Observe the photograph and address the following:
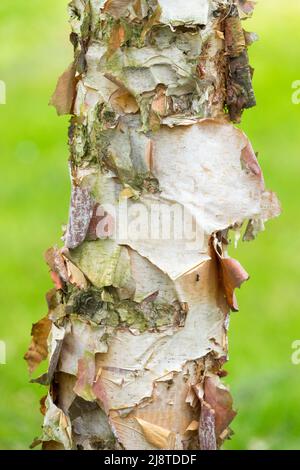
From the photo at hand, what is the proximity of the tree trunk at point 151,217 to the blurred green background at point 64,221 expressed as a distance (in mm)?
995

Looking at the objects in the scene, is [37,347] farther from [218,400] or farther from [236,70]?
[236,70]

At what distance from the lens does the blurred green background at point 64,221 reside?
2.40 metres

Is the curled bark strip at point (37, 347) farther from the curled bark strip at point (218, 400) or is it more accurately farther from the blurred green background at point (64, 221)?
the blurred green background at point (64, 221)

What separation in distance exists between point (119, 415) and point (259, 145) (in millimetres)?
2534

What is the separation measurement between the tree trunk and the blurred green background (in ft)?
3.26

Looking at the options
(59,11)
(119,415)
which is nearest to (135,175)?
(119,415)

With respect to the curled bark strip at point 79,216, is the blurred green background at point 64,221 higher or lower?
higher

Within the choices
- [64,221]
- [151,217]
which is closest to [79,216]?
[151,217]

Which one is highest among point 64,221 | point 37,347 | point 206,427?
point 64,221

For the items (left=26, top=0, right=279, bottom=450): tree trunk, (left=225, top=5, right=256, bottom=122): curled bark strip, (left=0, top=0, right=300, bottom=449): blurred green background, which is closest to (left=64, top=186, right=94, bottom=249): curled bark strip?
(left=26, top=0, right=279, bottom=450): tree trunk

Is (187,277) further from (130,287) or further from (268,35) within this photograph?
(268,35)

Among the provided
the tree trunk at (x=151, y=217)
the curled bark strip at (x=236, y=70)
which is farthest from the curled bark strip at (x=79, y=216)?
the curled bark strip at (x=236, y=70)

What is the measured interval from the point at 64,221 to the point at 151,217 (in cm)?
196

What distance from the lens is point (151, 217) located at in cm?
124
